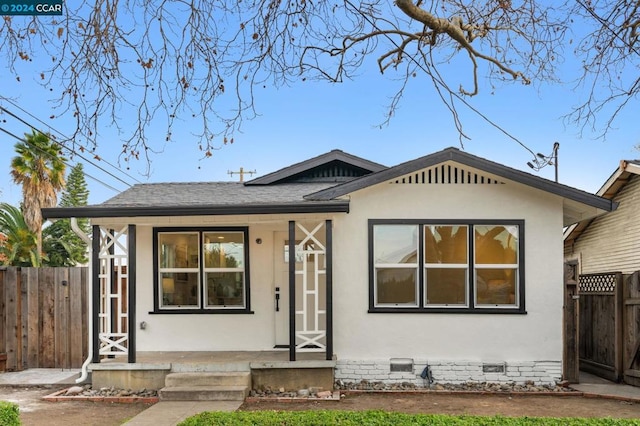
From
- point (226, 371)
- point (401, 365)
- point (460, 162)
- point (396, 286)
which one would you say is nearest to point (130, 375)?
point (226, 371)

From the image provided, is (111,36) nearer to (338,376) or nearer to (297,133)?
(338,376)

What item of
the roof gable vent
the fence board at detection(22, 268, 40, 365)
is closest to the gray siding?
the roof gable vent

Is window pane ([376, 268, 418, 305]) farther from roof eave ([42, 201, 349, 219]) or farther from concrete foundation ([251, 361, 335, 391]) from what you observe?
concrete foundation ([251, 361, 335, 391])

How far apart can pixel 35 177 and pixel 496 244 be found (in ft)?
61.1

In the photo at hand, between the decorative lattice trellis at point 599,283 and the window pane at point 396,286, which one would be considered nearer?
the window pane at point 396,286

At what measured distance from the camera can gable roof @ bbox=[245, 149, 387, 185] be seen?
37.7 feet

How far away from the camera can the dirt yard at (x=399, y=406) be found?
734 centimetres

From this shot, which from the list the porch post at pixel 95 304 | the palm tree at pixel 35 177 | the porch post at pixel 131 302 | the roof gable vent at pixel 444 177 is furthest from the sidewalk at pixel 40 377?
the palm tree at pixel 35 177

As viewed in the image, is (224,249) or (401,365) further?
(224,249)

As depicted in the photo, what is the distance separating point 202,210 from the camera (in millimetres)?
8648

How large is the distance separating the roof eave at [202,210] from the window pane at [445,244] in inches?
60.8

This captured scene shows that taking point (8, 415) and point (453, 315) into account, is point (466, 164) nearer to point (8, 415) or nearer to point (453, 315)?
point (453, 315)

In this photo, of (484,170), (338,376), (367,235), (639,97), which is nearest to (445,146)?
(484,170)

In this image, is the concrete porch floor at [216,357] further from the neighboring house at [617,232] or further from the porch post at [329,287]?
the neighboring house at [617,232]
